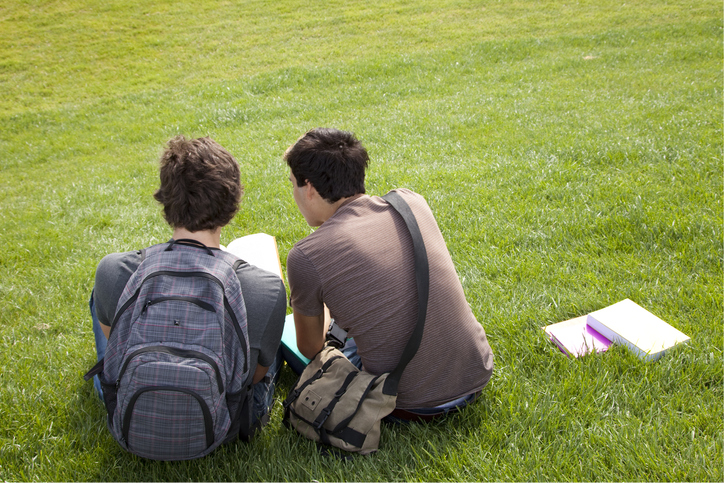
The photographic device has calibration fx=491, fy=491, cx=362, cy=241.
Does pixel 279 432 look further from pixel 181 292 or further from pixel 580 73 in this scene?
pixel 580 73

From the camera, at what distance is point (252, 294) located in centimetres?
229

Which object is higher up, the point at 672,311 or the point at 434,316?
the point at 434,316

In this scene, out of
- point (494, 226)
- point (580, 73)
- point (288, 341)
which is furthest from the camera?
point (580, 73)

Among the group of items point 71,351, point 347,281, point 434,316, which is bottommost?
point 71,351

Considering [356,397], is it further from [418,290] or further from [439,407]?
[418,290]

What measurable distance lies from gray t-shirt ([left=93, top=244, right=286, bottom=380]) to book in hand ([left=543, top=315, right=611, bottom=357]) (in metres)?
1.76

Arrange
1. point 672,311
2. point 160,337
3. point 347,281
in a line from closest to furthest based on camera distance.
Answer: point 160,337, point 347,281, point 672,311

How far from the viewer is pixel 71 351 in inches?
132

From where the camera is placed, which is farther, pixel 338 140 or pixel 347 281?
pixel 338 140

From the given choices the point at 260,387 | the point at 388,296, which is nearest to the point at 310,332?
the point at 260,387

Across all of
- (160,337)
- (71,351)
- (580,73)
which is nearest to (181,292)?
(160,337)

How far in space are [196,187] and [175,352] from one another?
0.76 meters

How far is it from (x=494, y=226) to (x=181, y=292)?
3.19 metres

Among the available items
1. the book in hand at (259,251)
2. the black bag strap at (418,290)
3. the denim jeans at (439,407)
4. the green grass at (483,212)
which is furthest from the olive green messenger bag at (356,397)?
the book in hand at (259,251)
